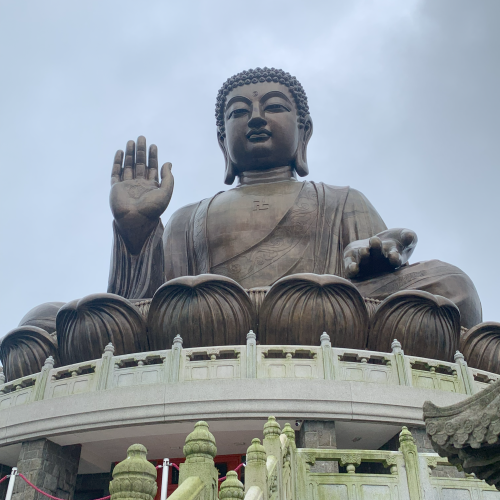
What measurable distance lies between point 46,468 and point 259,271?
4704 millimetres

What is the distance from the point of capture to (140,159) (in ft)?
33.2

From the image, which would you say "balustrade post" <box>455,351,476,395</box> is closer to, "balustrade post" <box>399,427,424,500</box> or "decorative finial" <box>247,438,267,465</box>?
"balustrade post" <box>399,427,424,500</box>

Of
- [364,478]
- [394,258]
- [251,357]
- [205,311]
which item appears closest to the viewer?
[364,478]

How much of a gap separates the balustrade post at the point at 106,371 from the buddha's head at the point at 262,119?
593cm

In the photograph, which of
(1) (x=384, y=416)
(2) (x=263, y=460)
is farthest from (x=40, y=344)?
(2) (x=263, y=460)

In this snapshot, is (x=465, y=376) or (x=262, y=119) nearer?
(x=465, y=376)

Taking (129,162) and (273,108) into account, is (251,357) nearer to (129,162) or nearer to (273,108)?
(129,162)

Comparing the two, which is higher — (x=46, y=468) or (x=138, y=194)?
(x=138, y=194)

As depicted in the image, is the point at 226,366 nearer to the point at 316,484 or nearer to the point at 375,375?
the point at 375,375

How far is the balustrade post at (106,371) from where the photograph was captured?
6.68 metres

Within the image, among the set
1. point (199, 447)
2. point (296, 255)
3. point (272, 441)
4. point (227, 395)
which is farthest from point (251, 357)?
point (296, 255)

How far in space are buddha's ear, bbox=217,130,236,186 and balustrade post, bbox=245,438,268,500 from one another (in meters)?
9.28

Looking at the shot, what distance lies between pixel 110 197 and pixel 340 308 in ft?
13.5

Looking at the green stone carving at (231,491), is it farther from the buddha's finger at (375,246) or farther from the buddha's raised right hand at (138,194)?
the buddha's raised right hand at (138,194)
